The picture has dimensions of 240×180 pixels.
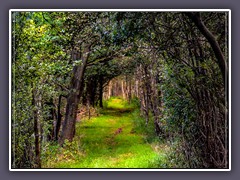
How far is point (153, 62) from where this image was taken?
5496mm

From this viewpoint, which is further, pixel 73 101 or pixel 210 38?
pixel 73 101

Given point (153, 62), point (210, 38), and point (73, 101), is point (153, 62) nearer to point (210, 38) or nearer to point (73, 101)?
point (210, 38)

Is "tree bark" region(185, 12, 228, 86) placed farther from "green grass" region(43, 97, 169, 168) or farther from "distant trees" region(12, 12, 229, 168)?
"green grass" region(43, 97, 169, 168)

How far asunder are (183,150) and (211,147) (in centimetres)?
47

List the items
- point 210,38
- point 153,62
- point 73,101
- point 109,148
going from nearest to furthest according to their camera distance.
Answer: point 210,38
point 109,148
point 153,62
point 73,101

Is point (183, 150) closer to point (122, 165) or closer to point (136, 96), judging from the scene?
point (122, 165)

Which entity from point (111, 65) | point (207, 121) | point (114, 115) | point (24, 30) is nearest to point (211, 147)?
point (207, 121)

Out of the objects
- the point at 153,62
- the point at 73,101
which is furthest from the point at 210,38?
the point at 73,101

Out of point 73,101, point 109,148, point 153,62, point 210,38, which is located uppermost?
point 210,38

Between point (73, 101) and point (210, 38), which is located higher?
point (210, 38)

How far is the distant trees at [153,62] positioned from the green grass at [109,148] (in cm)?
32

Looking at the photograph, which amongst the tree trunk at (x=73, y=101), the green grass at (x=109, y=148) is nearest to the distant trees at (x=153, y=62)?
the green grass at (x=109, y=148)

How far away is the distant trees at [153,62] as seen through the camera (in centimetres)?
415

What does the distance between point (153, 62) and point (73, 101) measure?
7.47ft
